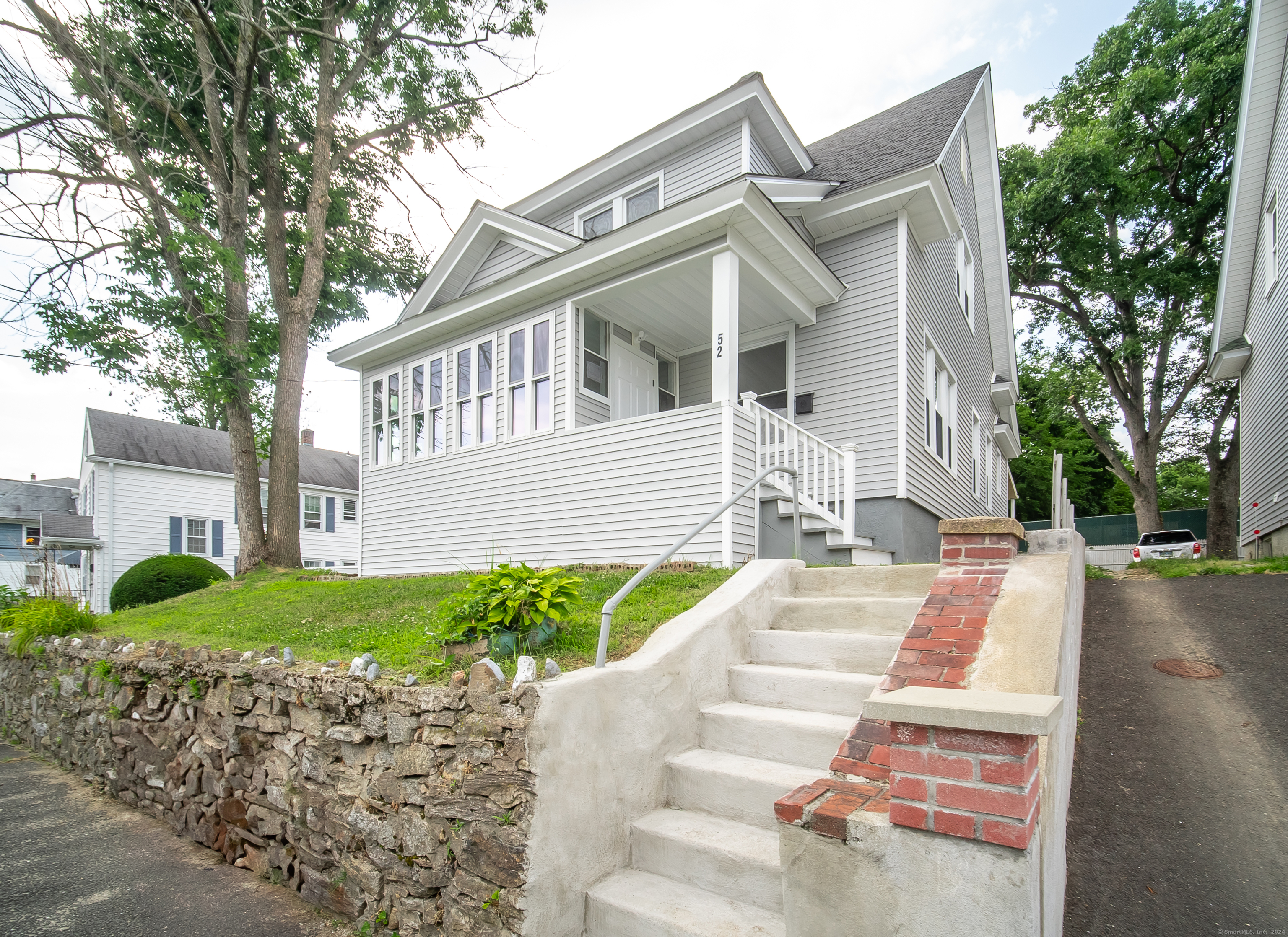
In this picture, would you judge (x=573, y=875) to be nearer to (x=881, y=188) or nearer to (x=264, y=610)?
(x=264, y=610)

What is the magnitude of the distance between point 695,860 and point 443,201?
1377cm

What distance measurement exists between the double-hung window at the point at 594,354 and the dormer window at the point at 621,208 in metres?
1.96

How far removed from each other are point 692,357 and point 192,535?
17.7m

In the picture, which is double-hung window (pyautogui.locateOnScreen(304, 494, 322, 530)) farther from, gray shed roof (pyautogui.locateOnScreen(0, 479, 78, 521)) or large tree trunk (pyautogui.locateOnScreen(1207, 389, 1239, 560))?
large tree trunk (pyautogui.locateOnScreen(1207, 389, 1239, 560))

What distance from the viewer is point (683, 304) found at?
8.12 metres

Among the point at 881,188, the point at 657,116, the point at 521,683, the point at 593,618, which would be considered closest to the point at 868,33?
the point at 881,188

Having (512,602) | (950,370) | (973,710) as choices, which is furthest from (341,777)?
(950,370)

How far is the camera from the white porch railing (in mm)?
6660

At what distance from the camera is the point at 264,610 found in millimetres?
6762

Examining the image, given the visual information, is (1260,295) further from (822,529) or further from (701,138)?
(822,529)

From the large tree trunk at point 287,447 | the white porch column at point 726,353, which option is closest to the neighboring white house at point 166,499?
the large tree trunk at point 287,447

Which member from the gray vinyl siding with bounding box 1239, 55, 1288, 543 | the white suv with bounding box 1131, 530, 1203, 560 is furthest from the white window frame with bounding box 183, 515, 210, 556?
the gray vinyl siding with bounding box 1239, 55, 1288, 543

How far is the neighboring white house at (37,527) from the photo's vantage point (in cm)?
1786

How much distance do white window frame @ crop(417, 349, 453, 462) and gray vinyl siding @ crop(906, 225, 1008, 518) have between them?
20.7ft
